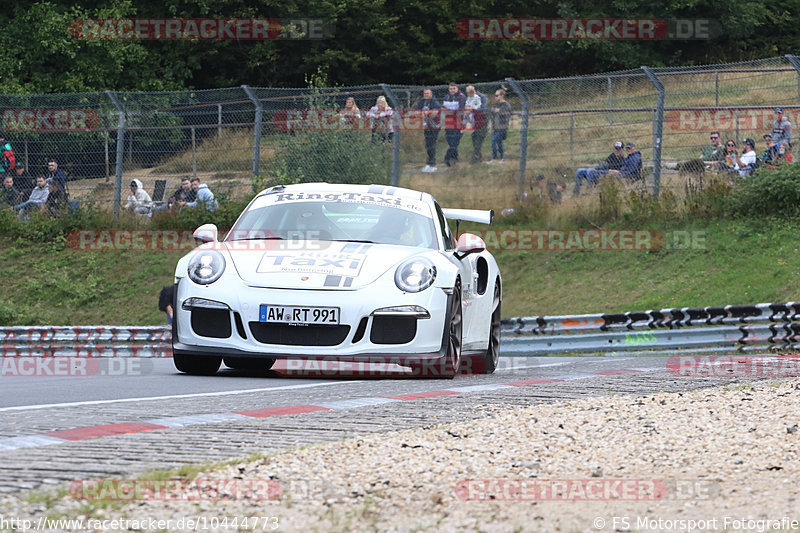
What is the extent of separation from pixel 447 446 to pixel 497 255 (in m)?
16.2

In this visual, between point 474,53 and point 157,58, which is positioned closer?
point 157,58

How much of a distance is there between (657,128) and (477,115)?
3099 mm

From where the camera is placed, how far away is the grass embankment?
18297 mm

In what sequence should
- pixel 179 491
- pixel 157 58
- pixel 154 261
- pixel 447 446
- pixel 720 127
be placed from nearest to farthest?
pixel 179 491
pixel 447 446
pixel 720 127
pixel 154 261
pixel 157 58

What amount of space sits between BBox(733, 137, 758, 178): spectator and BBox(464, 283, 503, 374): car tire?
1080 centimetres

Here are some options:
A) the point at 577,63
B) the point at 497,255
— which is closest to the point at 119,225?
the point at 497,255

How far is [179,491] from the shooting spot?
4.23 m

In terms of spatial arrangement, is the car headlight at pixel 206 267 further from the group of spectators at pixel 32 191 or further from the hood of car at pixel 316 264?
the group of spectators at pixel 32 191

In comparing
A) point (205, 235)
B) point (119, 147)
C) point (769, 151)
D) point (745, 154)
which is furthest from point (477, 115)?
point (205, 235)

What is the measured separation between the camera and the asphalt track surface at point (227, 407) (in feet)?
16.3

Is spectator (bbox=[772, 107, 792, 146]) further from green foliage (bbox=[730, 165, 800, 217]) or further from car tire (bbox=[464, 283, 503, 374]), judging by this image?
car tire (bbox=[464, 283, 503, 374])

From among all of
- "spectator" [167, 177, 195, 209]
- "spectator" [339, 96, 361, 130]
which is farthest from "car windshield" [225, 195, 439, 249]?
"spectator" [167, 177, 195, 209]

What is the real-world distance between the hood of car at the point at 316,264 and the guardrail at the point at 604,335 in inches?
275

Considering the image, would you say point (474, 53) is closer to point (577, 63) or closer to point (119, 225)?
point (577, 63)
